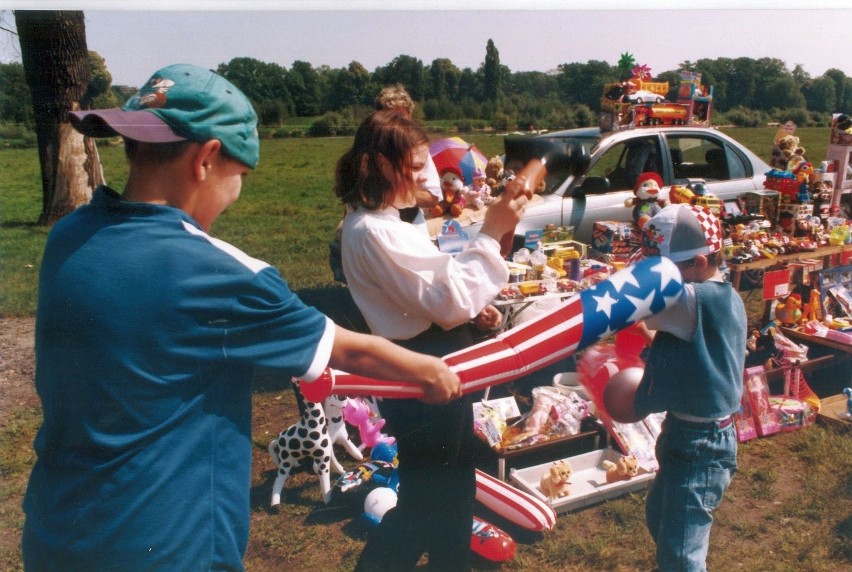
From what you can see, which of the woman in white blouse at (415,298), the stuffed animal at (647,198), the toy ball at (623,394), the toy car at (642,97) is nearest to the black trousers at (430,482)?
the woman in white blouse at (415,298)

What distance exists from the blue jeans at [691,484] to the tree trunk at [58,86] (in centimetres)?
201

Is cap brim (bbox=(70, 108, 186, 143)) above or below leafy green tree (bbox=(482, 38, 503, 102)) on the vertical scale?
below

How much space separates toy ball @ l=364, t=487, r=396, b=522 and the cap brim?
2007 mm

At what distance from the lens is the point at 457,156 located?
4887 millimetres

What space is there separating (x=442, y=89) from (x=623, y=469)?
1832 millimetres

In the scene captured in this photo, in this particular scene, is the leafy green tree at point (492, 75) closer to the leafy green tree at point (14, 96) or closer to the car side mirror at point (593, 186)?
the leafy green tree at point (14, 96)

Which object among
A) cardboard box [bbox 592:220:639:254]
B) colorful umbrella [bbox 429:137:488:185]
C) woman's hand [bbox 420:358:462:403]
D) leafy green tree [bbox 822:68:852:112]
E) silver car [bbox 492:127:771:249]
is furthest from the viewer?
silver car [bbox 492:127:771:249]

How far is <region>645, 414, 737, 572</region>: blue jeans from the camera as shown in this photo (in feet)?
6.40

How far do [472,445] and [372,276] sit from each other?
0.61m

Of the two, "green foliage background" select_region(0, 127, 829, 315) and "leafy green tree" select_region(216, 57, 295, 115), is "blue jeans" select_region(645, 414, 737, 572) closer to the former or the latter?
"green foliage background" select_region(0, 127, 829, 315)

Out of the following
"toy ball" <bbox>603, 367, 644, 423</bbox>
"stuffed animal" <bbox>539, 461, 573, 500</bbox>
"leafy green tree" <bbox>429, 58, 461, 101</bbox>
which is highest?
"leafy green tree" <bbox>429, 58, 461, 101</bbox>

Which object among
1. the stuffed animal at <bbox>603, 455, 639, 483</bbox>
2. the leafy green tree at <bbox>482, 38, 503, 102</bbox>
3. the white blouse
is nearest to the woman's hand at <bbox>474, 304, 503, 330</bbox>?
the white blouse

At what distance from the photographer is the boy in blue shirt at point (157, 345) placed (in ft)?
3.59

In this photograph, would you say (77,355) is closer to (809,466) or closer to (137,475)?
(137,475)
